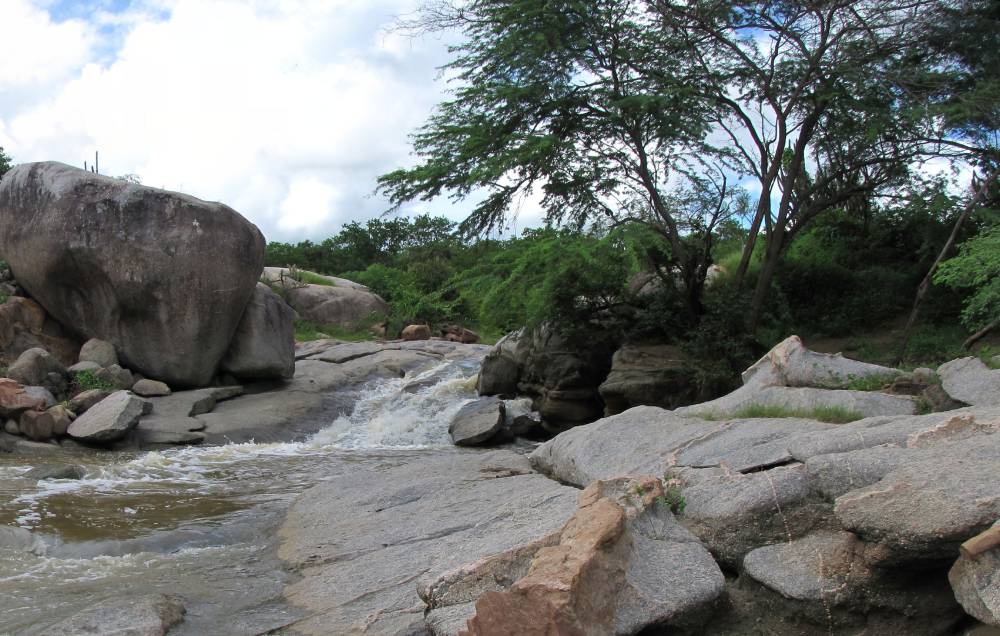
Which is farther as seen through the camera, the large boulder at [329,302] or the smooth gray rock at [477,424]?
the large boulder at [329,302]

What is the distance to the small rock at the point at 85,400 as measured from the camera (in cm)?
1245

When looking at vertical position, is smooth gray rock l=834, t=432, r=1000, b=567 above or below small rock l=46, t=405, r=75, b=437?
above

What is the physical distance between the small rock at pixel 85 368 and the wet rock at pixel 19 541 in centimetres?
707

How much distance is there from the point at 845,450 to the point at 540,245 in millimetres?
7833

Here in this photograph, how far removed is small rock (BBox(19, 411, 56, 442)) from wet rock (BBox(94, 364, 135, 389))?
6.31 feet

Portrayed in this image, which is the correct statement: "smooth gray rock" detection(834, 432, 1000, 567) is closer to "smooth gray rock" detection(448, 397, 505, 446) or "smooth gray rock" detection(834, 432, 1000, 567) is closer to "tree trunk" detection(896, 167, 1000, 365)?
"tree trunk" detection(896, 167, 1000, 365)

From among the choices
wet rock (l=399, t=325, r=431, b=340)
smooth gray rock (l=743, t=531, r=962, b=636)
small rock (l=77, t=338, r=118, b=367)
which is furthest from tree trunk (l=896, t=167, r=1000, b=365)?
wet rock (l=399, t=325, r=431, b=340)

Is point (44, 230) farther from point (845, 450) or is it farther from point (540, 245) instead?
point (845, 450)

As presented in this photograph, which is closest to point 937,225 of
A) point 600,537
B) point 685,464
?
point 685,464

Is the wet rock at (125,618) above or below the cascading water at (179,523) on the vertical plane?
above

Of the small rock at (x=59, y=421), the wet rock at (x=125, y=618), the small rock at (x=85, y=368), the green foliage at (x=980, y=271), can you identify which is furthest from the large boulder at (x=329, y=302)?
the wet rock at (x=125, y=618)

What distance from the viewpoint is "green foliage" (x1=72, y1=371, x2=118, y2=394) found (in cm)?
1330

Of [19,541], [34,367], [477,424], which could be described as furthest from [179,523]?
[34,367]

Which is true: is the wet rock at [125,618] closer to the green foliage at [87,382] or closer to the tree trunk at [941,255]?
the green foliage at [87,382]
